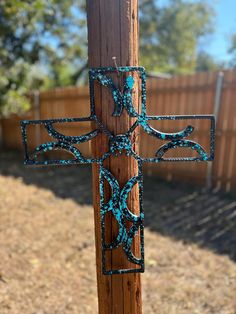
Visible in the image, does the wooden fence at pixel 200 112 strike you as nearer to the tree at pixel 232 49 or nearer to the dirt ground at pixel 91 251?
the dirt ground at pixel 91 251

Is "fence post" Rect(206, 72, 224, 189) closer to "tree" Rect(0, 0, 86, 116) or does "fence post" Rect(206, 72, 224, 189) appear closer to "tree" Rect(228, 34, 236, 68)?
"tree" Rect(0, 0, 86, 116)

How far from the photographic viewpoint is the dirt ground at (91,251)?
8.24 feet

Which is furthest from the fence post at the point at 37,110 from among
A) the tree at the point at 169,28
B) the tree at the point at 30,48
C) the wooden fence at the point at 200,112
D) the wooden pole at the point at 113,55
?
the wooden pole at the point at 113,55

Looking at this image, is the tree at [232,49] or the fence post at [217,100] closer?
the fence post at [217,100]

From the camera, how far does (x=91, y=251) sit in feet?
10.8

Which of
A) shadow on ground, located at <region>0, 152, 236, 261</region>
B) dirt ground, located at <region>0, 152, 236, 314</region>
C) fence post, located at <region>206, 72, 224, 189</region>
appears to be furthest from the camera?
fence post, located at <region>206, 72, 224, 189</region>

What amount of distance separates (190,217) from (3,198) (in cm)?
286

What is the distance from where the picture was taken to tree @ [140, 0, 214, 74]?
13.3 metres

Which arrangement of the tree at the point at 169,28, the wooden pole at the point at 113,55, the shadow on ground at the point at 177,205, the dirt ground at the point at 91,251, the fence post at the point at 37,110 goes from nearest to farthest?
the wooden pole at the point at 113,55, the dirt ground at the point at 91,251, the shadow on ground at the point at 177,205, the fence post at the point at 37,110, the tree at the point at 169,28

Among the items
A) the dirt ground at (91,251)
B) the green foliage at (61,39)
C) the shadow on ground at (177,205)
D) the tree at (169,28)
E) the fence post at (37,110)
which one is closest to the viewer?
the dirt ground at (91,251)

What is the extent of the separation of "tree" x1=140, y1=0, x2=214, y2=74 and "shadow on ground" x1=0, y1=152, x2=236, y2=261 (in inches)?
341

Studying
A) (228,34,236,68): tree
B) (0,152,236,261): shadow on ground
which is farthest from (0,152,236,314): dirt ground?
(228,34,236,68): tree

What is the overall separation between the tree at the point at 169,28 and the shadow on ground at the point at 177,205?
8672 mm

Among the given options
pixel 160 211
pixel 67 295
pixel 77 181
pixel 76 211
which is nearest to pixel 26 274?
pixel 67 295
